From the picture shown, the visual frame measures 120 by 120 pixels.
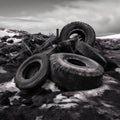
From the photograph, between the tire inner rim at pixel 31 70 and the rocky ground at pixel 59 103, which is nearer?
the rocky ground at pixel 59 103

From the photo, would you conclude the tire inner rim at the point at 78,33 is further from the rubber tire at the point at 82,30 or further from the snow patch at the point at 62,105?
the snow patch at the point at 62,105

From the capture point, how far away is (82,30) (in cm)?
1317

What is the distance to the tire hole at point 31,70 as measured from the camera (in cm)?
943

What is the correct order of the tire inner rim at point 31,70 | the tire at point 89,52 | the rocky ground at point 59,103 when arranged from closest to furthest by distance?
the rocky ground at point 59,103
the tire inner rim at point 31,70
the tire at point 89,52

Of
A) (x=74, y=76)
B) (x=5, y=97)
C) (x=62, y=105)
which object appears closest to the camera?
(x=62, y=105)

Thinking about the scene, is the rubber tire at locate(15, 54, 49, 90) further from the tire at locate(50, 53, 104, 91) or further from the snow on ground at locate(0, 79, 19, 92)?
the tire at locate(50, 53, 104, 91)

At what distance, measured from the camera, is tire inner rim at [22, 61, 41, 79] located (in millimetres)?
9414

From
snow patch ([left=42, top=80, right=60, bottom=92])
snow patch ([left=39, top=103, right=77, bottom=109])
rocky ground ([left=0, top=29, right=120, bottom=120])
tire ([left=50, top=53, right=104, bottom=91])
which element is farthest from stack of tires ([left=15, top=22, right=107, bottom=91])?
snow patch ([left=39, top=103, right=77, bottom=109])

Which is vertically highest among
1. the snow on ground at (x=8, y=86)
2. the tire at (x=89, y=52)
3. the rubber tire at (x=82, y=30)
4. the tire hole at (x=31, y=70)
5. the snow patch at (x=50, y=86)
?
the rubber tire at (x=82, y=30)

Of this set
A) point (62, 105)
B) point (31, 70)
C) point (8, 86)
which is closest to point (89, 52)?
point (31, 70)

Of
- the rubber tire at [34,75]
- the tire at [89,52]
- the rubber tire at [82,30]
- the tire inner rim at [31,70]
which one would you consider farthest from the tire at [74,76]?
the rubber tire at [82,30]

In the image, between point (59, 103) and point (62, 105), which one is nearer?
point (62, 105)

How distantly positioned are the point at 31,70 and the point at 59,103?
3.28 metres

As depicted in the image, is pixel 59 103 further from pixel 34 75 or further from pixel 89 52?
pixel 89 52
